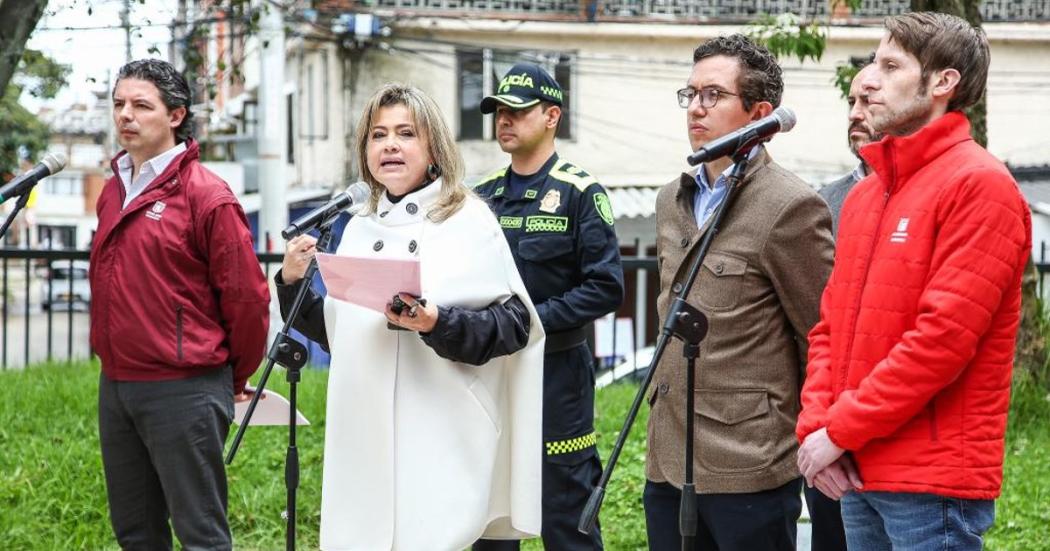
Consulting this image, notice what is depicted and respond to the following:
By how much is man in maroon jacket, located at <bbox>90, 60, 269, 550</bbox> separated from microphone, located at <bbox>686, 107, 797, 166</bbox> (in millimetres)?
1807

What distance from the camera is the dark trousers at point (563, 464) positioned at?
14.4 feet

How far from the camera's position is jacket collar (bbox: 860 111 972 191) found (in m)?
2.92

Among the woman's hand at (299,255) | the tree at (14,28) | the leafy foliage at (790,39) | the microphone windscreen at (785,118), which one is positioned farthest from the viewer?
the leafy foliage at (790,39)

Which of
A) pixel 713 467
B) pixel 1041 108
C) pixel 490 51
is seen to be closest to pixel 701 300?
pixel 713 467

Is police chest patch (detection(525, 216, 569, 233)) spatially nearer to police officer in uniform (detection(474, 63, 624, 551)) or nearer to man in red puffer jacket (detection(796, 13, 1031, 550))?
police officer in uniform (detection(474, 63, 624, 551))

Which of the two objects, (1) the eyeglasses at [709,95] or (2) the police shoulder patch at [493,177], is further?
(2) the police shoulder patch at [493,177]

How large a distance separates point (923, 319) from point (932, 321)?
0.08 feet

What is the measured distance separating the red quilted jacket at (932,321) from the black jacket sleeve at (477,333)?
37.0 inches

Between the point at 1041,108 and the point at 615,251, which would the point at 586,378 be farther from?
the point at 1041,108

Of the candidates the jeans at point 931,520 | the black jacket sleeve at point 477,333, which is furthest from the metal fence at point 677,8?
the jeans at point 931,520

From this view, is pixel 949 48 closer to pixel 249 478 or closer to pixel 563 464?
pixel 563 464

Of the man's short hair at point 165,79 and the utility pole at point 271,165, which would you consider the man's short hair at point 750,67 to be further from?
the utility pole at point 271,165

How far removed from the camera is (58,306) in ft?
123

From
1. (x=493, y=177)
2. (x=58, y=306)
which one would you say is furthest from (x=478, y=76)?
(x=58, y=306)
